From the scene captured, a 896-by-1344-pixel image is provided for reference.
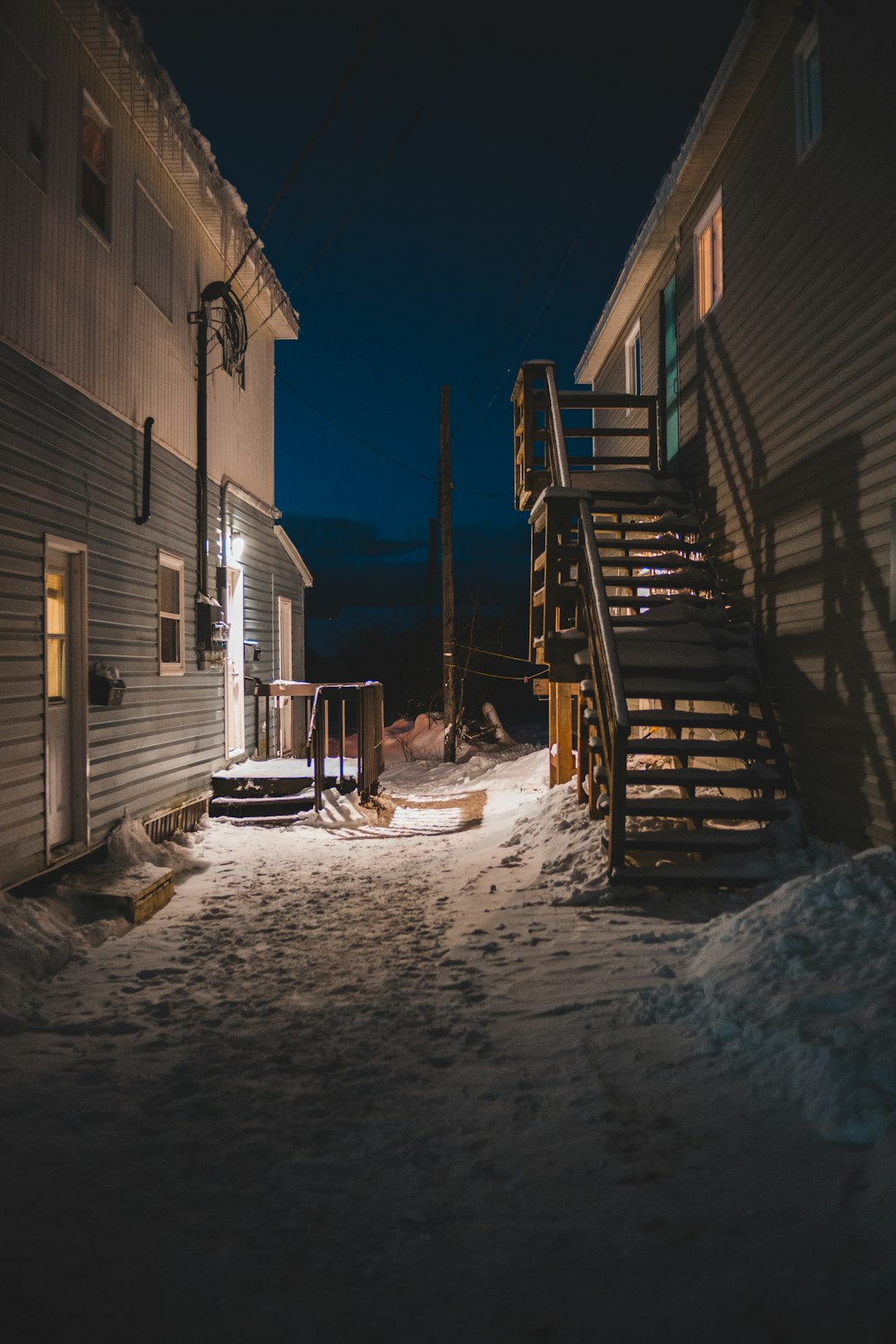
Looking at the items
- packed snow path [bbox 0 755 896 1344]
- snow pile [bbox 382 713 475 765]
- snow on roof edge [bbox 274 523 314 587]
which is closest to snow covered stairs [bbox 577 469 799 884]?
packed snow path [bbox 0 755 896 1344]

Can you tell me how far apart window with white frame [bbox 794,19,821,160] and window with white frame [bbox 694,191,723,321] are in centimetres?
224

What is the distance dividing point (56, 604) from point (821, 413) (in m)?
6.60

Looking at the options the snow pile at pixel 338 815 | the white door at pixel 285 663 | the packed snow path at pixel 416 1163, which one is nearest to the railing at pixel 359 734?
the snow pile at pixel 338 815

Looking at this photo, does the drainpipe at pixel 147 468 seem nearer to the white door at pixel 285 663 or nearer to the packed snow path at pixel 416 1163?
the packed snow path at pixel 416 1163

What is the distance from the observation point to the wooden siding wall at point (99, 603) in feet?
21.9

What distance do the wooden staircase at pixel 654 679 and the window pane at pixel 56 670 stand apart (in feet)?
14.5

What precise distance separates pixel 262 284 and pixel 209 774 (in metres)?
7.82

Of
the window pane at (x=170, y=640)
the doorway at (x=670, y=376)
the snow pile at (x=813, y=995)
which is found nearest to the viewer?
the snow pile at (x=813, y=995)

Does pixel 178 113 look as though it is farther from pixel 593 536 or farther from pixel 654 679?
pixel 654 679

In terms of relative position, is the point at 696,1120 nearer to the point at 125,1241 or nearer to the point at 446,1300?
the point at 446,1300

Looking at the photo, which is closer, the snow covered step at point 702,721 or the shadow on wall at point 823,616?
the shadow on wall at point 823,616

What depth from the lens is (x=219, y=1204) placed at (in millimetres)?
3014

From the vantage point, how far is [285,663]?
17078 millimetres

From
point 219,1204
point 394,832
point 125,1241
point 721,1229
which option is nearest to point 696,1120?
point 721,1229
